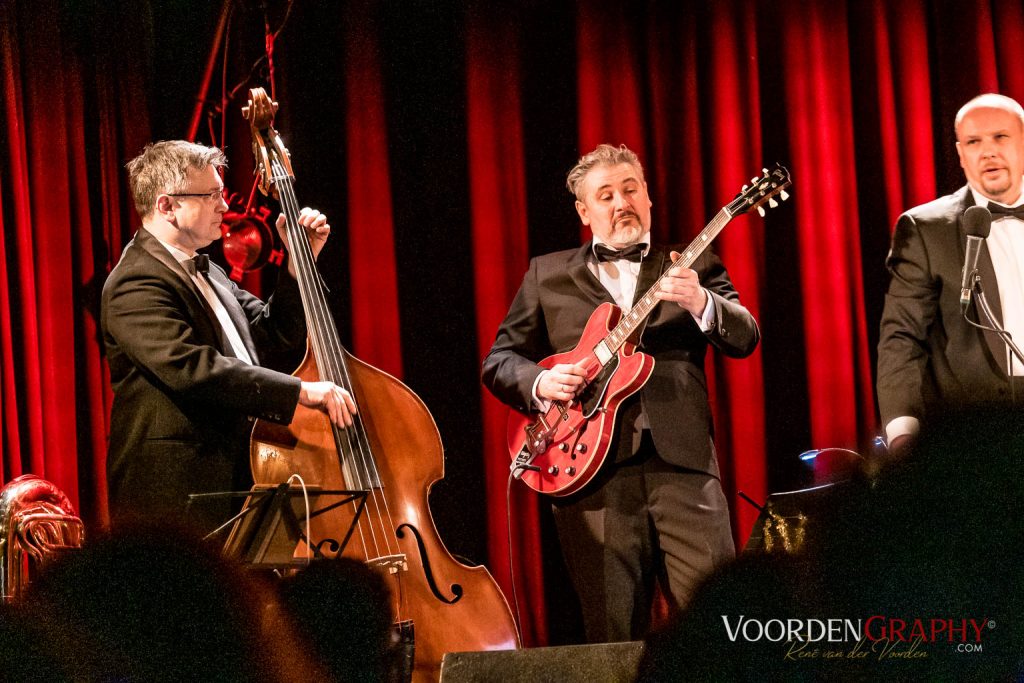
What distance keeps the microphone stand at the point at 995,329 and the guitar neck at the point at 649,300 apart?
73cm

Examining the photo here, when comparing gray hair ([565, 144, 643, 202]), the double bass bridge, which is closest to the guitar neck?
gray hair ([565, 144, 643, 202])

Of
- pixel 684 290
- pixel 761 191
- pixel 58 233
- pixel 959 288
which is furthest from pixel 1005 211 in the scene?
pixel 58 233

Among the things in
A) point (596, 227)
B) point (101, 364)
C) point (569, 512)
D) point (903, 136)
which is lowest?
point (569, 512)

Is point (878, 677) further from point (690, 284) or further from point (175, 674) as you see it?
point (690, 284)

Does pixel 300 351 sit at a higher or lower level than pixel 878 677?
higher

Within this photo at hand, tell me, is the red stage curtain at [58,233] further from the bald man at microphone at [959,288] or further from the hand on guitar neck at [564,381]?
the bald man at microphone at [959,288]

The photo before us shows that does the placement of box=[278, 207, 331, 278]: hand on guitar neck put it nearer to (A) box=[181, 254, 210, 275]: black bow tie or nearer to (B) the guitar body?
(A) box=[181, 254, 210, 275]: black bow tie

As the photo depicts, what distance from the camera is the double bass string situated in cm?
307

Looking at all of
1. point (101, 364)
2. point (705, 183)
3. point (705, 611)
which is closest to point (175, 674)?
point (705, 611)

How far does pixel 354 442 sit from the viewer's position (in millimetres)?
3111

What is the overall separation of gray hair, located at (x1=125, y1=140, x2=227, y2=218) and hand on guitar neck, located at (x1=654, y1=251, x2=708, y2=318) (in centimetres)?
147

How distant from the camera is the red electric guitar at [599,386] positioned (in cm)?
325

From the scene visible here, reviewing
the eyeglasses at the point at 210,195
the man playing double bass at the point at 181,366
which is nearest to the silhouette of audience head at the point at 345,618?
the man playing double bass at the point at 181,366

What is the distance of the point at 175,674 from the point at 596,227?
2.39 m
